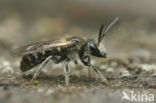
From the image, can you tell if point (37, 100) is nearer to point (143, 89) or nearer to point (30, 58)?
point (30, 58)

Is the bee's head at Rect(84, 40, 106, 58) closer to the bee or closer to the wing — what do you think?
the bee

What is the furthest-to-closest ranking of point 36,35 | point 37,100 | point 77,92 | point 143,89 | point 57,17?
1. point 57,17
2. point 36,35
3. point 143,89
4. point 77,92
5. point 37,100

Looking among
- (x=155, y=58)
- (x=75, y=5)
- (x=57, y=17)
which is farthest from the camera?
(x=75, y=5)

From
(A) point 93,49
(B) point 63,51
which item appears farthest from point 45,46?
(A) point 93,49

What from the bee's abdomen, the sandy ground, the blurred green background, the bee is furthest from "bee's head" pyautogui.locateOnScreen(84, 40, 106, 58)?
the blurred green background

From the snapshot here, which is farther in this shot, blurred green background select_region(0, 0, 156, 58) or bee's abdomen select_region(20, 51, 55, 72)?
blurred green background select_region(0, 0, 156, 58)

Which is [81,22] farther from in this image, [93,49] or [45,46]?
[45,46]

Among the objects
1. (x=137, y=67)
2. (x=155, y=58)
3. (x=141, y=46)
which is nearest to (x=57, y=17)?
(x=141, y=46)
